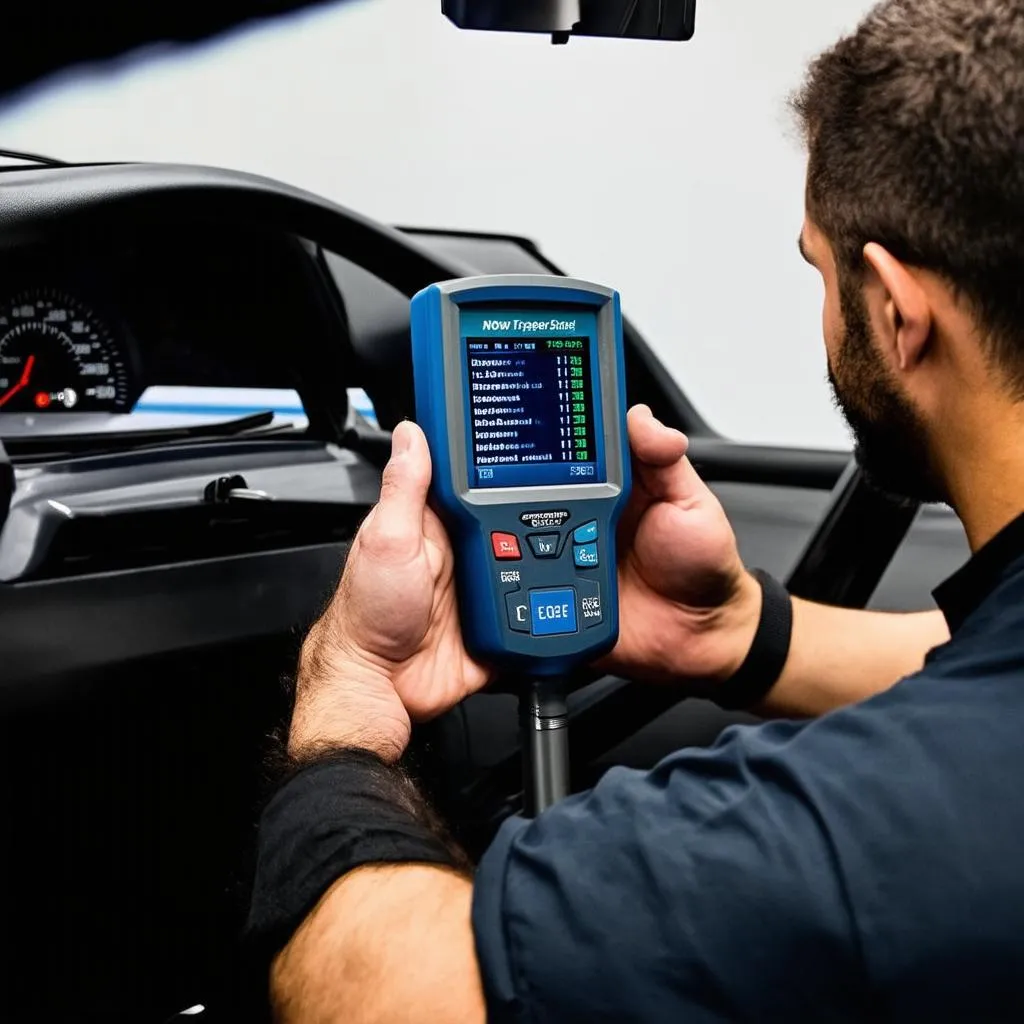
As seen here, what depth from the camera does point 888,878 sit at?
1.83 ft

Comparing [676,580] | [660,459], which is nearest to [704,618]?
[676,580]

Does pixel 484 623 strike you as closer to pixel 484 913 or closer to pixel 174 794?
pixel 484 913

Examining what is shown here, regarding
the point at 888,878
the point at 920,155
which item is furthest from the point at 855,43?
the point at 888,878

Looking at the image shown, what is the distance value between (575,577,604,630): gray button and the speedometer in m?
0.73

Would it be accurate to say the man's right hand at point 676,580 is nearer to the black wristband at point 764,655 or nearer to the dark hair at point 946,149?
the black wristband at point 764,655

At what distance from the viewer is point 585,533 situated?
88 cm

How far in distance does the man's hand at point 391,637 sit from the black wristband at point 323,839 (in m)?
0.05

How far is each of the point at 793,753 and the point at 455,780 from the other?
81cm

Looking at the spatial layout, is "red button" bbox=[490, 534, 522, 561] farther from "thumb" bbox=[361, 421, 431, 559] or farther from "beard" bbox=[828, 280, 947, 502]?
"beard" bbox=[828, 280, 947, 502]

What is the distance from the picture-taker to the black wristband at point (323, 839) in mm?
661

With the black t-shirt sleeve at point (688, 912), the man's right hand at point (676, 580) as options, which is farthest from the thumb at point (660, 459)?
the black t-shirt sleeve at point (688, 912)

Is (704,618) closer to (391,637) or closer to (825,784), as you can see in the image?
(391,637)

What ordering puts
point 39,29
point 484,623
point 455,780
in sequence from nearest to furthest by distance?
point 484,623 < point 455,780 < point 39,29

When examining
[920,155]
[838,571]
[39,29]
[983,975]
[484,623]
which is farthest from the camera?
[39,29]
